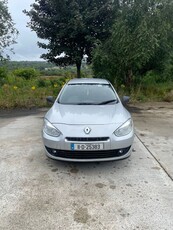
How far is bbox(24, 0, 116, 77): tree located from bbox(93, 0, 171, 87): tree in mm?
1893

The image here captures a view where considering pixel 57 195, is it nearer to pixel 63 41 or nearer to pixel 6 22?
pixel 6 22

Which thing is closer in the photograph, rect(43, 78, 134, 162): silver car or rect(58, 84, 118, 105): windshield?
rect(43, 78, 134, 162): silver car

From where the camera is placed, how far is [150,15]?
1008 cm

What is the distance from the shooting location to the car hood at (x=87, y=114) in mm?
3834

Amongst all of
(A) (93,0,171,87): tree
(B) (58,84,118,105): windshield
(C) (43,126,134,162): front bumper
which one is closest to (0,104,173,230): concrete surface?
(C) (43,126,134,162): front bumper

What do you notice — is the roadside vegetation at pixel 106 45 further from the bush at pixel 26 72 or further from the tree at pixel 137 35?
the bush at pixel 26 72

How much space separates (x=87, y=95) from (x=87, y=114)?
1.05m

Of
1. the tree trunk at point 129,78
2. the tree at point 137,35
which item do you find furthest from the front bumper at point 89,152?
the tree trunk at point 129,78

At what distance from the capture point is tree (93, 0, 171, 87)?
9.66 meters

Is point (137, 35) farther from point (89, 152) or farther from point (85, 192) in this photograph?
point (85, 192)

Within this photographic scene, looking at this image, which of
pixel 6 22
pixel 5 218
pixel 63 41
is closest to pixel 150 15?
pixel 63 41

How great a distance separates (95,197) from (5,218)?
109 cm

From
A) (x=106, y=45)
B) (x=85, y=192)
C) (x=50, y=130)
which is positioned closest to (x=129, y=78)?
(x=106, y=45)

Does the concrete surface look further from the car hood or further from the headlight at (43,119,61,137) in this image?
the car hood
